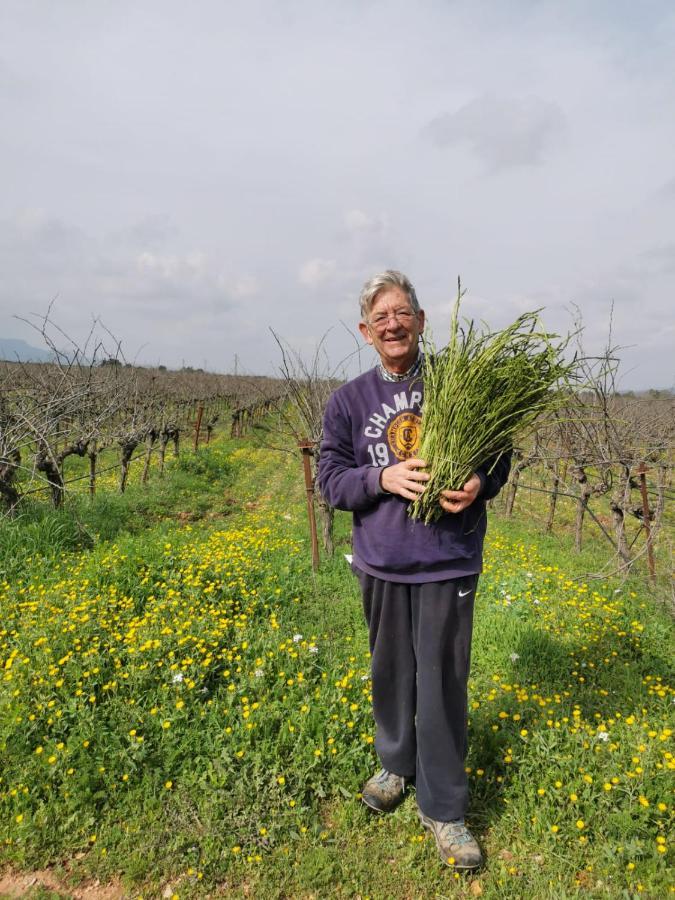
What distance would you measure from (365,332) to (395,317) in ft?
0.62

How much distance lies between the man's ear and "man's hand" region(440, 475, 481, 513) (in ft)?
2.38

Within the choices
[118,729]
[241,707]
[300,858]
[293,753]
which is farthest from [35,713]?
[300,858]

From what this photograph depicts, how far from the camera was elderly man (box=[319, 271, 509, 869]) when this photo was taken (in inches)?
74.2

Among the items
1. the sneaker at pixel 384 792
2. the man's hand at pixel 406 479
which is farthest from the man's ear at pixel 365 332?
the sneaker at pixel 384 792

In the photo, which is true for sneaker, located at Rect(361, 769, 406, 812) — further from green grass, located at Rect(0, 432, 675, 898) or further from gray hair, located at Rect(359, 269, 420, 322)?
gray hair, located at Rect(359, 269, 420, 322)

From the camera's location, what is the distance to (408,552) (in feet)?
6.18

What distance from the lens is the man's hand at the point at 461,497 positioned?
1778mm

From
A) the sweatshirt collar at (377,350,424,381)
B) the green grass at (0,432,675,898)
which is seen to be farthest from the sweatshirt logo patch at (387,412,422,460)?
the green grass at (0,432,675,898)

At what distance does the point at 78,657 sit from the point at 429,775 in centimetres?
237

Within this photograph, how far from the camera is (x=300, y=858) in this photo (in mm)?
2090

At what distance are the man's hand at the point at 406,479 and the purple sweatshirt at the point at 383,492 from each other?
0.16ft

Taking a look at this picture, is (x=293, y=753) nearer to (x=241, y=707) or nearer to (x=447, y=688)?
(x=241, y=707)

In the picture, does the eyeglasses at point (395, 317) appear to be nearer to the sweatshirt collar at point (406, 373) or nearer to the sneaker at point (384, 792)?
the sweatshirt collar at point (406, 373)

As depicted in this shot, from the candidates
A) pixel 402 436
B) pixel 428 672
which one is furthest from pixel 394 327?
pixel 428 672
